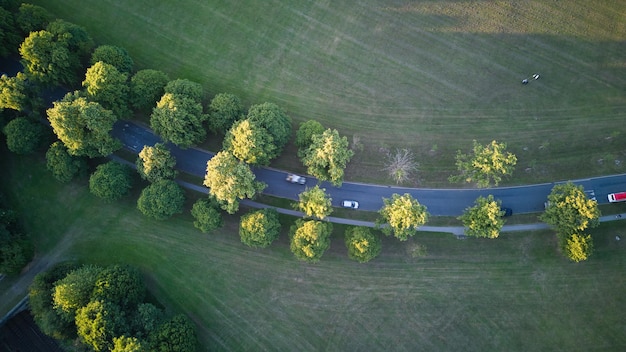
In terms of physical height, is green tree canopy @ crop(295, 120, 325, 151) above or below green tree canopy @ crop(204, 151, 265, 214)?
above

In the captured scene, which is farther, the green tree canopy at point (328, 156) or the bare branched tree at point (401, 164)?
the bare branched tree at point (401, 164)

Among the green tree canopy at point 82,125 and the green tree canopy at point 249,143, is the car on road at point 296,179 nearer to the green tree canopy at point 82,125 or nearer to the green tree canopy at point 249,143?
the green tree canopy at point 249,143

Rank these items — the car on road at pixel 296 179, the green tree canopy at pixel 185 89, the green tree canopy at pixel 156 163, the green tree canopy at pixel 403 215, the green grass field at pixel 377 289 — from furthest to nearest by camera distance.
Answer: the car on road at pixel 296 179 → the green tree canopy at pixel 185 89 → the green grass field at pixel 377 289 → the green tree canopy at pixel 156 163 → the green tree canopy at pixel 403 215

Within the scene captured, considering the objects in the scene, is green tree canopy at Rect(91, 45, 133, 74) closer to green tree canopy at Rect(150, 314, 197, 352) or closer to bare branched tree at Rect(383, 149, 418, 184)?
green tree canopy at Rect(150, 314, 197, 352)

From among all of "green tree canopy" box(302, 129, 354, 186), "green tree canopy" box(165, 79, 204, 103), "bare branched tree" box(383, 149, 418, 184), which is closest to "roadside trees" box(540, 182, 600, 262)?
"bare branched tree" box(383, 149, 418, 184)

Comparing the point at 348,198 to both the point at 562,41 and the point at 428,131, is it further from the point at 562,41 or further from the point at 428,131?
the point at 562,41

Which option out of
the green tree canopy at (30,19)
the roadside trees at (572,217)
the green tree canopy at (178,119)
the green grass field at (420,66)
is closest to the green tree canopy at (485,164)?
the green grass field at (420,66)

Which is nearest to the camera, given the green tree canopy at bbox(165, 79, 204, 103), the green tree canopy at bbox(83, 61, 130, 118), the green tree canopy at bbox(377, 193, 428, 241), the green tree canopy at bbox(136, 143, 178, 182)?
the green tree canopy at bbox(377, 193, 428, 241)

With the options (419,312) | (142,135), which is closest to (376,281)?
(419,312)
